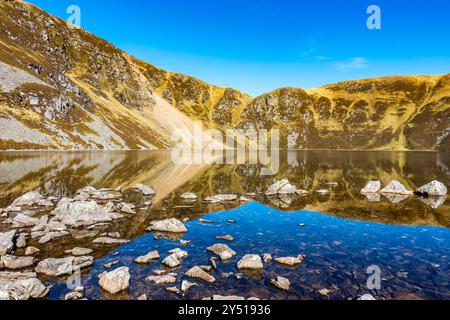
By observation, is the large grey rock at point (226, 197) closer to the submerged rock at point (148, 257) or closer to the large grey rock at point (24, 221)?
the submerged rock at point (148, 257)

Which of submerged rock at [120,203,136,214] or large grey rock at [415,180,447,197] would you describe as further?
large grey rock at [415,180,447,197]

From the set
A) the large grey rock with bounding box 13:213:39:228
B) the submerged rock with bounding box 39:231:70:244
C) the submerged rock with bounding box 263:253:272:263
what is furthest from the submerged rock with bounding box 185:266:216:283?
the large grey rock with bounding box 13:213:39:228

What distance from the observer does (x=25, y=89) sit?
152 metres

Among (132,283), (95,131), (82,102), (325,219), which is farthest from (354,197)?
(82,102)

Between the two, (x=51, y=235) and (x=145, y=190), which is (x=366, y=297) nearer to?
(x=51, y=235)

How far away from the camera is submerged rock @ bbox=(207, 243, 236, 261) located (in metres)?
20.9

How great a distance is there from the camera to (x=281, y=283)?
16953mm

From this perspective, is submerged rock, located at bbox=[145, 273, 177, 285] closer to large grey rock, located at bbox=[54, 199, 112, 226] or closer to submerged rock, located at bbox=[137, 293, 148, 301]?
submerged rock, located at bbox=[137, 293, 148, 301]

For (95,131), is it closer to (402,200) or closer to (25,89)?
(25,89)

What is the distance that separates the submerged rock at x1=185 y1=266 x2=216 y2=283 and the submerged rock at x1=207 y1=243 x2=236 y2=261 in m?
2.78

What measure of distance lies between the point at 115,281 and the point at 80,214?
15.3m

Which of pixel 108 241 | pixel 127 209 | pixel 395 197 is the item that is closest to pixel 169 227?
pixel 108 241

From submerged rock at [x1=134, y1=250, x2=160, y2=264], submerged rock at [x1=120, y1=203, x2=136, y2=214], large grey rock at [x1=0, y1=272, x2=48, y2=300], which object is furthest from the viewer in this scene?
submerged rock at [x1=120, y1=203, x2=136, y2=214]

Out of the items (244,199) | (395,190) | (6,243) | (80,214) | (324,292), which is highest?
(395,190)
